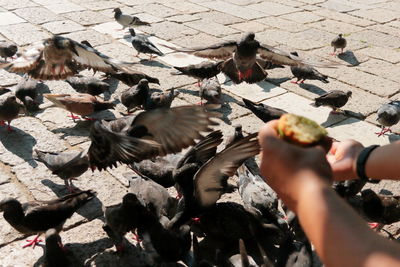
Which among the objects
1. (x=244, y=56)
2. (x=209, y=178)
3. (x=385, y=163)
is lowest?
(x=209, y=178)

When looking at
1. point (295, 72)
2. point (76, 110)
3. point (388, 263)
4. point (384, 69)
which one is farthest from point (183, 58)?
point (388, 263)

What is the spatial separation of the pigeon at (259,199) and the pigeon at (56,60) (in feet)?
7.90

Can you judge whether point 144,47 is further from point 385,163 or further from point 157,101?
point 385,163

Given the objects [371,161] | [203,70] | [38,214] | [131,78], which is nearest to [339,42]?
[203,70]

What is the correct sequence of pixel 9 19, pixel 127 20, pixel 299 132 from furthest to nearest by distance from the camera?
pixel 9 19
pixel 127 20
pixel 299 132

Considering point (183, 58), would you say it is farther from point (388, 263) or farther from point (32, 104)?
point (388, 263)

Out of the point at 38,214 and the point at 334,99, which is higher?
the point at 334,99

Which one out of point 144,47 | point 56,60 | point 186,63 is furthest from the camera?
point 186,63

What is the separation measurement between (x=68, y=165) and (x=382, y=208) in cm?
315

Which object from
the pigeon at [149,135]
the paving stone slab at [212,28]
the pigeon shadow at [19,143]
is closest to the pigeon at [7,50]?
the pigeon shadow at [19,143]

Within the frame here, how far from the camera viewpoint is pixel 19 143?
17.8ft

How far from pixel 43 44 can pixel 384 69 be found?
6.24m

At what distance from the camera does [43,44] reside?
5.74m

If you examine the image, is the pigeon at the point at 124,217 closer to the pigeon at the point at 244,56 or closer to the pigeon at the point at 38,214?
the pigeon at the point at 38,214
